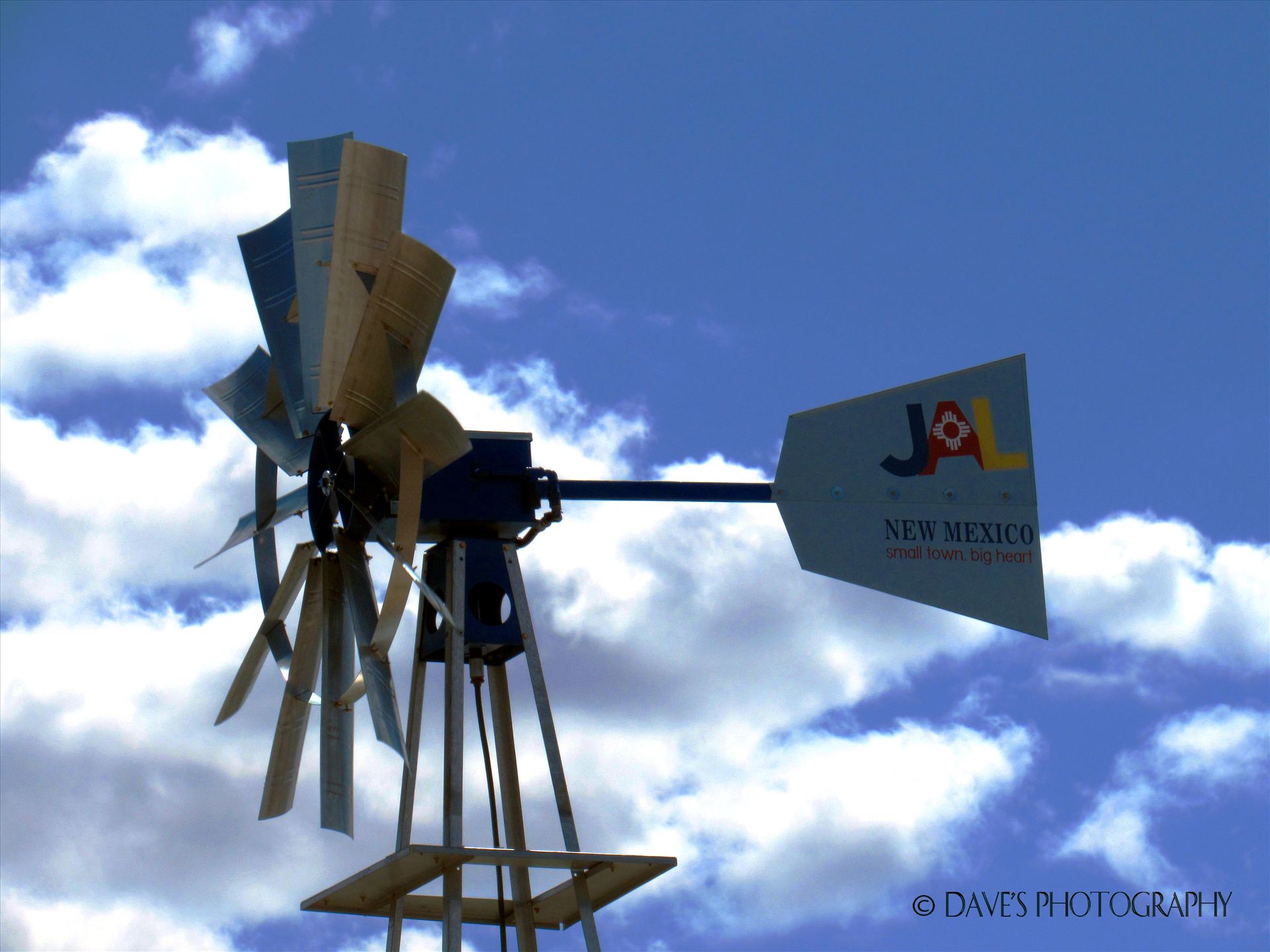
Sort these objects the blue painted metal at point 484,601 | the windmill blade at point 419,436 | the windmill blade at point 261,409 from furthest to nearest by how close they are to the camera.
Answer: the windmill blade at point 261,409
the blue painted metal at point 484,601
the windmill blade at point 419,436

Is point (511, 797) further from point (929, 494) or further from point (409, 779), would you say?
point (929, 494)

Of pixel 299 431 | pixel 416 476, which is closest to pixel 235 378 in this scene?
pixel 299 431

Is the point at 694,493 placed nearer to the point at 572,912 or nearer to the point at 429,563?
the point at 429,563

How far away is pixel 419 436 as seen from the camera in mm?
9039

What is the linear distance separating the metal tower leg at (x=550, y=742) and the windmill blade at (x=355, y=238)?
5.70 ft

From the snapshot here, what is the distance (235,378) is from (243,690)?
7.74ft

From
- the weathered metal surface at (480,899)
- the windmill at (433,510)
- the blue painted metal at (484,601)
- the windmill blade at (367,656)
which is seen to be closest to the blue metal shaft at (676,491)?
the windmill at (433,510)

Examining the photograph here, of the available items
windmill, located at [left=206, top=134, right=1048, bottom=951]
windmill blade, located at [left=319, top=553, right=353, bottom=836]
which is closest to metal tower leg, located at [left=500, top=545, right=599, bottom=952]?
windmill, located at [left=206, top=134, right=1048, bottom=951]

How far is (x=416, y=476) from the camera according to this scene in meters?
9.17

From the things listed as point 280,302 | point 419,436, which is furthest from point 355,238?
point 419,436

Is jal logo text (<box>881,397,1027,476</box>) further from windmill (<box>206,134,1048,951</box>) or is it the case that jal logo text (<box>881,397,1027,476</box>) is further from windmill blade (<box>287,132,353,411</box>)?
windmill blade (<box>287,132,353,411</box>)

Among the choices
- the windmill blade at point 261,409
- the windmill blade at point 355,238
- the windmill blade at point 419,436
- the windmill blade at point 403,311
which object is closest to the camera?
the windmill blade at point 419,436

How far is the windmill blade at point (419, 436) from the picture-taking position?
29.2 feet

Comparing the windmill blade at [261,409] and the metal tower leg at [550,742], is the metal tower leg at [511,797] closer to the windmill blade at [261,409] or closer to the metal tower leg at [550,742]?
the metal tower leg at [550,742]
